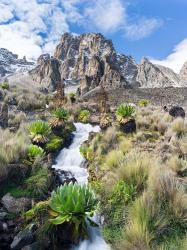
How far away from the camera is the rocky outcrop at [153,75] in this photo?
292 feet

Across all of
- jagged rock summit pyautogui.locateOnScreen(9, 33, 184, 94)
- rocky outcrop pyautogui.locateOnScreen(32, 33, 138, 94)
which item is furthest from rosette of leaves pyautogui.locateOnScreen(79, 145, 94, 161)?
jagged rock summit pyautogui.locateOnScreen(9, 33, 184, 94)

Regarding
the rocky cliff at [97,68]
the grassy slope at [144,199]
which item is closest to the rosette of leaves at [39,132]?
the grassy slope at [144,199]

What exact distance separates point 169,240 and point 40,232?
2.62 meters

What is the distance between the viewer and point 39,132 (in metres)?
15.8

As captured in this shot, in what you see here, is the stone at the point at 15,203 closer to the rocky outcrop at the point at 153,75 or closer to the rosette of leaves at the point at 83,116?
the rosette of leaves at the point at 83,116

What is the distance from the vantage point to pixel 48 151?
15367 millimetres

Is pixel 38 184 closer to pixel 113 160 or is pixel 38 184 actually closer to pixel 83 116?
pixel 113 160

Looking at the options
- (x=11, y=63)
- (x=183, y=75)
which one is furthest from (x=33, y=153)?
(x=11, y=63)

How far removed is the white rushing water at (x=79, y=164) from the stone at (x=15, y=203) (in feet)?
6.27

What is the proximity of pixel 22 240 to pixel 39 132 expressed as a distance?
25.8 feet

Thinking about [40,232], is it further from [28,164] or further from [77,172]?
[77,172]

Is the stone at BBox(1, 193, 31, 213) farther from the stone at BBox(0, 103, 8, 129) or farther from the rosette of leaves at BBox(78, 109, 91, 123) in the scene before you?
the rosette of leaves at BBox(78, 109, 91, 123)

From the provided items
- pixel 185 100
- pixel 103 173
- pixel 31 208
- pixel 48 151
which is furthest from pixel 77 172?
pixel 185 100

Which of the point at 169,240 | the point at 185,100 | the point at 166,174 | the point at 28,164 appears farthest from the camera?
the point at 185,100
